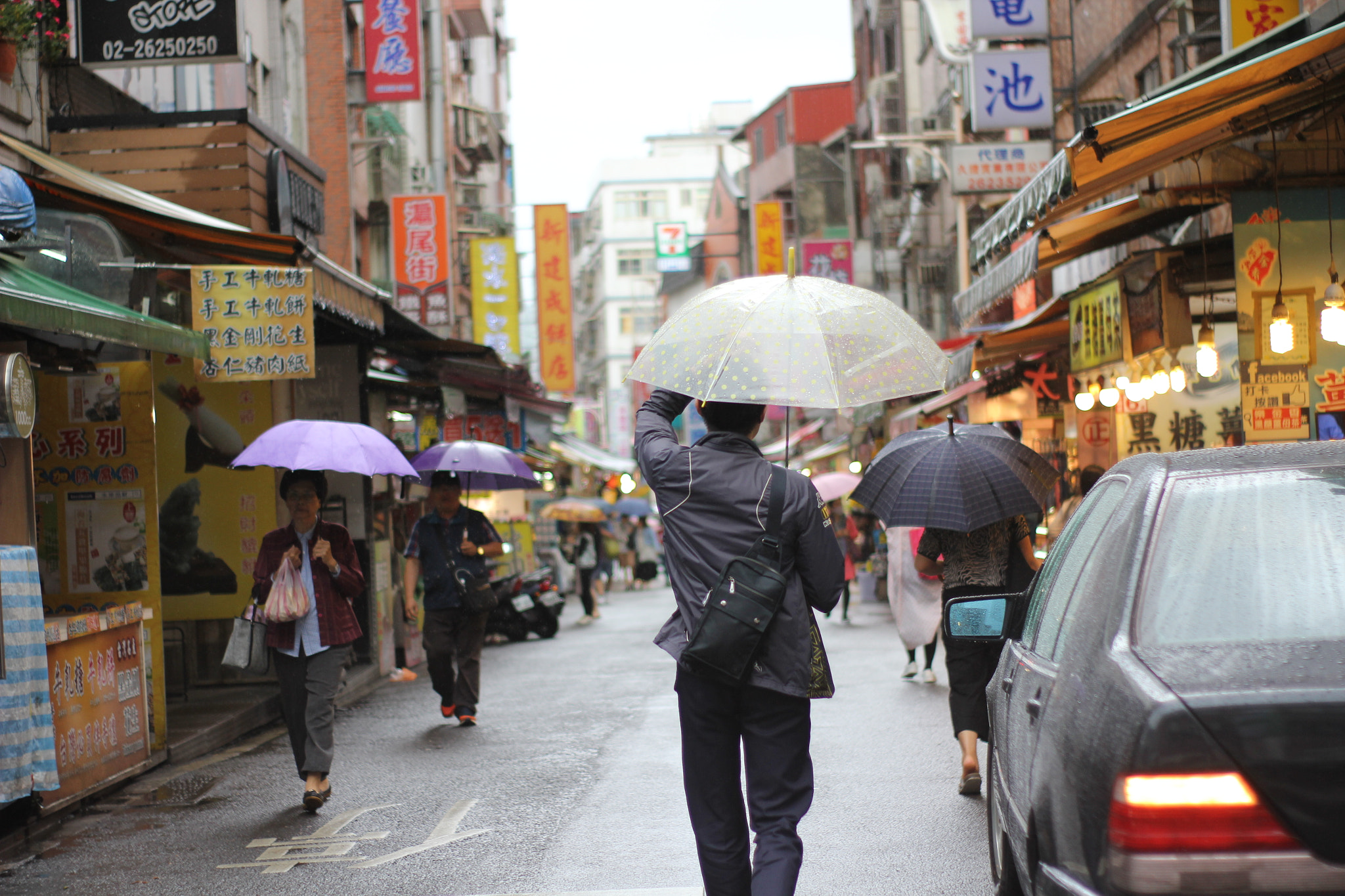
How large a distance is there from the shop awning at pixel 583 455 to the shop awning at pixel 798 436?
460cm

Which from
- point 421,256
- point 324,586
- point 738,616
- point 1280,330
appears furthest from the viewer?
point 421,256

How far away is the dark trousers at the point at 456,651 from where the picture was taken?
10.2m

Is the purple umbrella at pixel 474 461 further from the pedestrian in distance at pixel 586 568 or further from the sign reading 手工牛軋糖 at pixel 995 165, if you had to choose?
the pedestrian in distance at pixel 586 568

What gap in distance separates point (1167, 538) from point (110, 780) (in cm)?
686

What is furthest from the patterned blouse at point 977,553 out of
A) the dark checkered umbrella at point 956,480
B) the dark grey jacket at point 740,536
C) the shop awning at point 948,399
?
the shop awning at point 948,399

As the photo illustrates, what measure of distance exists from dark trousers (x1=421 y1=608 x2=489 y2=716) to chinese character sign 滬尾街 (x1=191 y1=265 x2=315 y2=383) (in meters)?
2.10

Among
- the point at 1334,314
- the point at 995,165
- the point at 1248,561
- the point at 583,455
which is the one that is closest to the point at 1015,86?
the point at 995,165

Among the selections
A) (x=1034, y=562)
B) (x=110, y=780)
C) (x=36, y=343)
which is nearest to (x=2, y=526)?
(x=110, y=780)

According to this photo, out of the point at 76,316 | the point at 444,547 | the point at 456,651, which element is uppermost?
the point at 76,316

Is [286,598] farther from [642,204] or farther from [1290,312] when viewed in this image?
[642,204]

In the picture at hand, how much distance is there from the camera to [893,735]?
9172 millimetres

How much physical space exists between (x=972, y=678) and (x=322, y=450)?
3.83 metres

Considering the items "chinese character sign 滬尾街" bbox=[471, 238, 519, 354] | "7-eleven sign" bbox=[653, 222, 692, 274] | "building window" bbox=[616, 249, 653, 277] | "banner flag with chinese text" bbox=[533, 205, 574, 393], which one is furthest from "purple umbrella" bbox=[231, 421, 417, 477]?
"building window" bbox=[616, 249, 653, 277]

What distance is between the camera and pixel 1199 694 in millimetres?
2465
